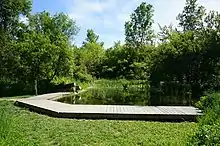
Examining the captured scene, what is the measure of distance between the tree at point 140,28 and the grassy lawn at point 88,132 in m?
24.2

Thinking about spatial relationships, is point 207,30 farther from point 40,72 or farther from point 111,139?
point 111,139

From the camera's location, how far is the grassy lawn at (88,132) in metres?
4.90

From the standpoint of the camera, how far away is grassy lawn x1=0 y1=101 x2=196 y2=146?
4.90 m

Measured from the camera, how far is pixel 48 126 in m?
6.23

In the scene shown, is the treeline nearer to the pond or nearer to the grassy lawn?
the pond

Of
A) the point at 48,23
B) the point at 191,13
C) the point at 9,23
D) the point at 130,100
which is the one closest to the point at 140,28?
the point at 191,13

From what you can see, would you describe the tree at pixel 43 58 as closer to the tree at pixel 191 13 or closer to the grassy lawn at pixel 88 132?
the grassy lawn at pixel 88 132

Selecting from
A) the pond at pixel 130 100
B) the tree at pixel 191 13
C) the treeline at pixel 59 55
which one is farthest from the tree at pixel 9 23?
the tree at pixel 191 13

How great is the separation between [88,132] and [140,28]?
26.0 m

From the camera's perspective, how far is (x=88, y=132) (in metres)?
5.73

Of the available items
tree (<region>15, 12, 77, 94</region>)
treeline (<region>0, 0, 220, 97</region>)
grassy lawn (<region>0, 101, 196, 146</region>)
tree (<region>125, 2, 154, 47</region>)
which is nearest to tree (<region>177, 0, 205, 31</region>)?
tree (<region>125, 2, 154, 47</region>)

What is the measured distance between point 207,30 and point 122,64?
44.4 feet

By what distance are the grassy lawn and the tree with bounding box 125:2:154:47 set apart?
2419 centimetres

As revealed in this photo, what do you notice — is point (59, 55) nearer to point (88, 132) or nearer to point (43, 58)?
point (43, 58)
